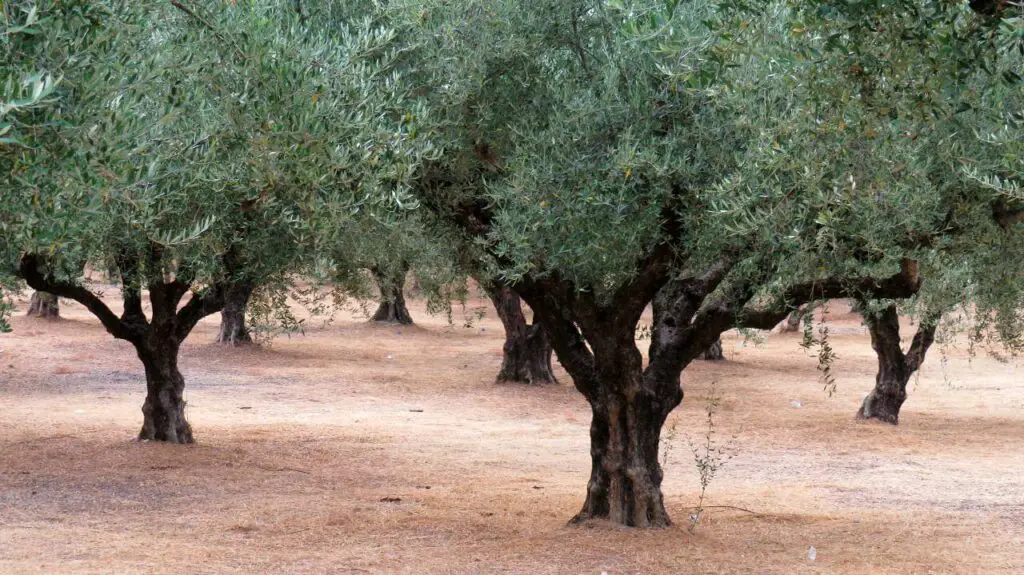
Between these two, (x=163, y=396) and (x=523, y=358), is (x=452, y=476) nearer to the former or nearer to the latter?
(x=163, y=396)

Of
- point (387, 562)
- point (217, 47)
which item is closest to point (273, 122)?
point (217, 47)

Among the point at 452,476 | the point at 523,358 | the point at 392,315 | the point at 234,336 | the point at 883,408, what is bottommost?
the point at 452,476

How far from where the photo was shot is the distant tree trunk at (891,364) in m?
22.2

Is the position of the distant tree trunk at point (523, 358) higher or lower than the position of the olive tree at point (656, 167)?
lower

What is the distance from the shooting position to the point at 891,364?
22672mm

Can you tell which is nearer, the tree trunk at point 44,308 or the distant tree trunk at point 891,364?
the distant tree trunk at point 891,364

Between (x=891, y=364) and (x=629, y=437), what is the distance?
12.9 m

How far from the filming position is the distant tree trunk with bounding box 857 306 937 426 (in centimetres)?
2217

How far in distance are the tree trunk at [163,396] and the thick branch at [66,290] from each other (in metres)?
0.43

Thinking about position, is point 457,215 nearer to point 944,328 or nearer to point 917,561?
point 917,561

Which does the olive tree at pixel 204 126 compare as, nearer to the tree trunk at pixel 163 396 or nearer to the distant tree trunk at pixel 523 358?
the tree trunk at pixel 163 396

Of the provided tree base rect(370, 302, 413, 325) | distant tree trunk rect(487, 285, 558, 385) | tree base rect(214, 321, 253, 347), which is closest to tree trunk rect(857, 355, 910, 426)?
distant tree trunk rect(487, 285, 558, 385)

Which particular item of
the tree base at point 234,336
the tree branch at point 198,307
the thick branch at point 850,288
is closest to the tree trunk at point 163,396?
the tree branch at point 198,307

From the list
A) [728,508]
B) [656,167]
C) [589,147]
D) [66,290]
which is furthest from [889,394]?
[66,290]
